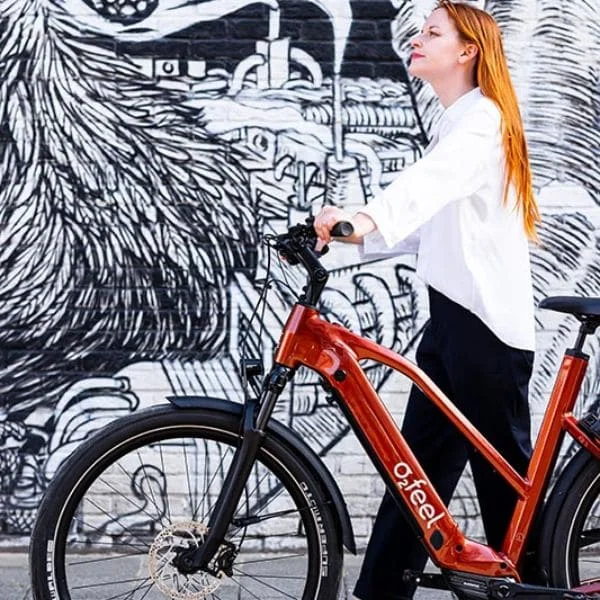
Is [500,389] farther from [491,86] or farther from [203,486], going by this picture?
[203,486]

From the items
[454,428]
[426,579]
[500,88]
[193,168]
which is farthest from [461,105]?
[193,168]

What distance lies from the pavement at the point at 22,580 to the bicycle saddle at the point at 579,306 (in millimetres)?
1398

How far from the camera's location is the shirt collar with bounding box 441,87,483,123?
3613mm

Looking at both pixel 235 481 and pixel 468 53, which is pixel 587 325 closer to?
pixel 468 53

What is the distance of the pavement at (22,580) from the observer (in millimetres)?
4684

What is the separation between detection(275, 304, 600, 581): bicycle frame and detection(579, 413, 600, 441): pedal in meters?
0.01

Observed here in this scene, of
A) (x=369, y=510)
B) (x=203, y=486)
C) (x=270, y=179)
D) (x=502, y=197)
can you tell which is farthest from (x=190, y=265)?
(x=502, y=197)

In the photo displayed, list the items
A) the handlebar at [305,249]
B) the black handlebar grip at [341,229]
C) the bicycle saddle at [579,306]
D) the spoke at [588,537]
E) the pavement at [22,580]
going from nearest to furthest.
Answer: the black handlebar grip at [341,229] < the handlebar at [305,249] < the bicycle saddle at [579,306] < the spoke at [588,537] < the pavement at [22,580]

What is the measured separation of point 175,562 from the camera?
3.49m

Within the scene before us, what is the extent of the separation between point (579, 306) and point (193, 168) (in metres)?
2.13

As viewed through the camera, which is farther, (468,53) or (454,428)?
(454,428)

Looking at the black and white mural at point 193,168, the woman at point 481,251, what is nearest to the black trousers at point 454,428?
the woman at point 481,251

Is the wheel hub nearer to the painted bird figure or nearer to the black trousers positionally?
the black trousers

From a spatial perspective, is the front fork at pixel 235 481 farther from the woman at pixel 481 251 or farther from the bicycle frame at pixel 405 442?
the woman at pixel 481 251
